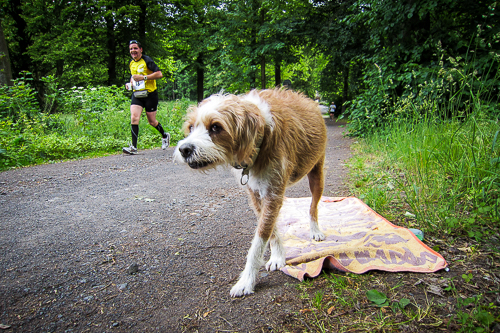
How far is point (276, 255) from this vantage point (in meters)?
2.75

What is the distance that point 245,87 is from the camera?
65.0 feet

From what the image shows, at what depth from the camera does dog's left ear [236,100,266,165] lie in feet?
7.49

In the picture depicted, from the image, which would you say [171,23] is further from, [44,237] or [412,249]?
[412,249]

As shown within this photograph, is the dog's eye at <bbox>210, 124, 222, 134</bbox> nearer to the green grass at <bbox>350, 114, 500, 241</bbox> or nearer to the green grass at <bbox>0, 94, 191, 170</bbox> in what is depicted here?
the green grass at <bbox>350, 114, 500, 241</bbox>

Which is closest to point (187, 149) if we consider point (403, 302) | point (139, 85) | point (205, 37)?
point (403, 302)

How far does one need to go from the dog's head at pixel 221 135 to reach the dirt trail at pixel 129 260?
3.45 ft

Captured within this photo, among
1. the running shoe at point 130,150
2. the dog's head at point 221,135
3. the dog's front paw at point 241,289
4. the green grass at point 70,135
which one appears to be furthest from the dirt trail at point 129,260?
the running shoe at point 130,150

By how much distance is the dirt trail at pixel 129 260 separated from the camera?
193cm

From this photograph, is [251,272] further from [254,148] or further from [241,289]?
[254,148]

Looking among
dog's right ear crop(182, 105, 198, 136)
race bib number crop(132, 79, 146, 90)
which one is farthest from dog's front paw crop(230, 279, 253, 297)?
race bib number crop(132, 79, 146, 90)

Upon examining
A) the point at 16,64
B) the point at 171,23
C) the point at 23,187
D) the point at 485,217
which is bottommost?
the point at 23,187

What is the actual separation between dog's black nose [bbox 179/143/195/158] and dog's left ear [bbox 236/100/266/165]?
0.39 metres

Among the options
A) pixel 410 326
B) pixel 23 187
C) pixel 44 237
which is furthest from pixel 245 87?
pixel 410 326

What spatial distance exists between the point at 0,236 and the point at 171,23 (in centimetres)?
2178
